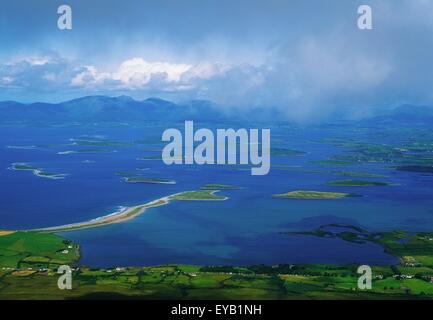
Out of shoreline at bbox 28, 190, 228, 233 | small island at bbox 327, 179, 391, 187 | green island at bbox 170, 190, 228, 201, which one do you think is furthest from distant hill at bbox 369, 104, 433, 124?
shoreline at bbox 28, 190, 228, 233

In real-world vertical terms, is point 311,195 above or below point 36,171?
below

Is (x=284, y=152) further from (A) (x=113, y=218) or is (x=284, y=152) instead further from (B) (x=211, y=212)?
(A) (x=113, y=218)

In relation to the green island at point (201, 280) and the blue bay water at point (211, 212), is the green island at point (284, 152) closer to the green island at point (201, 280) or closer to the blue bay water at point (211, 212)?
the blue bay water at point (211, 212)

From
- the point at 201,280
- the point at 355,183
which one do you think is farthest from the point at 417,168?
the point at 201,280

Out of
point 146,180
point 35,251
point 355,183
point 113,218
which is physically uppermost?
point 146,180

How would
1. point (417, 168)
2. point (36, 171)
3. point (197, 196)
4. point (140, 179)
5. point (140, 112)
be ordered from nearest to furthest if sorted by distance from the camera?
point (197, 196), point (140, 179), point (36, 171), point (417, 168), point (140, 112)

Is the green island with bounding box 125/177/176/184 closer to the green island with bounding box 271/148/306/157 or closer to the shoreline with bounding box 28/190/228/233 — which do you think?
the shoreline with bounding box 28/190/228/233

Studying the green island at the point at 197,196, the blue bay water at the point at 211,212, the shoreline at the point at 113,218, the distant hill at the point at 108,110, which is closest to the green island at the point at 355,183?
the blue bay water at the point at 211,212

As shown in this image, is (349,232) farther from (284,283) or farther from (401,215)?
(284,283)
